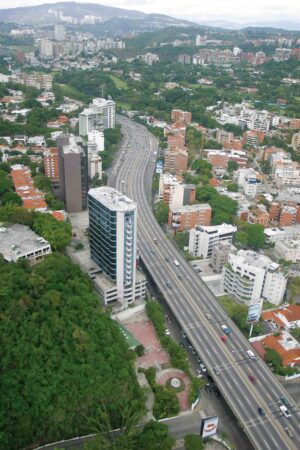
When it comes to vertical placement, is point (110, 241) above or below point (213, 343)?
above

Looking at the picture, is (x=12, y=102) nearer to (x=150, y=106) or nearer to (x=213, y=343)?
(x=150, y=106)

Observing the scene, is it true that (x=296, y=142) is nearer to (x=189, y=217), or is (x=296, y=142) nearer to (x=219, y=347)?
(x=189, y=217)

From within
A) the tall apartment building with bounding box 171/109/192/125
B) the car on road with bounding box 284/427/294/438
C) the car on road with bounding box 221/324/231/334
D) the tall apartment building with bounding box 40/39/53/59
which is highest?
the tall apartment building with bounding box 40/39/53/59

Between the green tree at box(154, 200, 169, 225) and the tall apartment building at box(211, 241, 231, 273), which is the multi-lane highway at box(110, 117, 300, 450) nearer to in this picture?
the green tree at box(154, 200, 169, 225)

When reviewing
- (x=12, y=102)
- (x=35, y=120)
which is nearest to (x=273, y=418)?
(x=35, y=120)

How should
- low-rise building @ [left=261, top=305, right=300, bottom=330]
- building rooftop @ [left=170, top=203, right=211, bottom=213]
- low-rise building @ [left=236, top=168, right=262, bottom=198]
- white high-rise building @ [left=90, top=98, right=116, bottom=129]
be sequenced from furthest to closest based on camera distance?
white high-rise building @ [left=90, top=98, right=116, bottom=129]
low-rise building @ [left=236, top=168, right=262, bottom=198]
building rooftop @ [left=170, top=203, right=211, bottom=213]
low-rise building @ [left=261, top=305, right=300, bottom=330]

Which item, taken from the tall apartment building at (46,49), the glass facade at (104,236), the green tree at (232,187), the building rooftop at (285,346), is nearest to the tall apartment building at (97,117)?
the green tree at (232,187)

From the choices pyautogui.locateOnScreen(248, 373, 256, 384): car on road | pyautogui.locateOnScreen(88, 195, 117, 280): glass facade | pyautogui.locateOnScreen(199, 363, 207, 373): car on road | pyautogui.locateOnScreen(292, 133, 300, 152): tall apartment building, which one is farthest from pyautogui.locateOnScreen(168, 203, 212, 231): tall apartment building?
pyautogui.locateOnScreen(292, 133, 300, 152): tall apartment building

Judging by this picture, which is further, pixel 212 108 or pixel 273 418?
pixel 212 108
